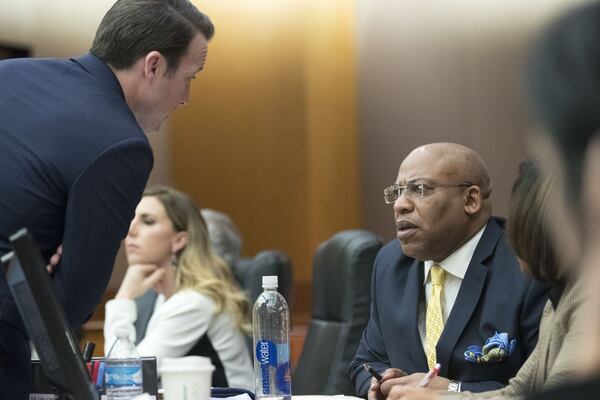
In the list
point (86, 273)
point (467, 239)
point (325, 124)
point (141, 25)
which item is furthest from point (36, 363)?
point (325, 124)

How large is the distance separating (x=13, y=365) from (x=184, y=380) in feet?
1.58

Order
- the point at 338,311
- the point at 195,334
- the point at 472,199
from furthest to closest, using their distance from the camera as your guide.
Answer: the point at 195,334 < the point at 338,311 < the point at 472,199

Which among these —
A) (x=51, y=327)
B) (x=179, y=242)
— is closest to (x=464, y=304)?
(x=51, y=327)

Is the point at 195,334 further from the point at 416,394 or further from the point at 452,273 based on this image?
the point at 416,394

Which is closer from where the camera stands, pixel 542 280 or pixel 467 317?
pixel 542 280

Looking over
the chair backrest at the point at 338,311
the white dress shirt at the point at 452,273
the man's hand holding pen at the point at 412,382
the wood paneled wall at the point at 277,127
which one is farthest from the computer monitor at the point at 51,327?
the wood paneled wall at the point at 277,127

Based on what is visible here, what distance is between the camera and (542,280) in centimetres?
182

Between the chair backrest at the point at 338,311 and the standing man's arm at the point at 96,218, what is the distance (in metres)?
1.46

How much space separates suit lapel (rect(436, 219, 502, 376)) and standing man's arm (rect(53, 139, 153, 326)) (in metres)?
0.91

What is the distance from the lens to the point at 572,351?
1489 mm

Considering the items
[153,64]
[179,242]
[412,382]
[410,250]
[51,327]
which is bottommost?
[179,242]

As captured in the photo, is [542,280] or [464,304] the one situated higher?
[542,280]

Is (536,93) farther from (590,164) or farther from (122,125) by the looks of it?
(122,125)

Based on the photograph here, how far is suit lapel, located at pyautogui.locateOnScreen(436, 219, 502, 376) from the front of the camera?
2.48 meters
